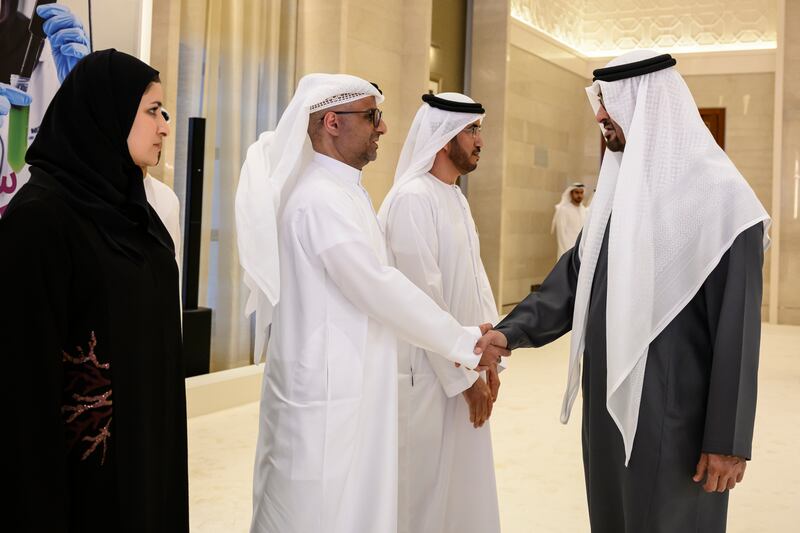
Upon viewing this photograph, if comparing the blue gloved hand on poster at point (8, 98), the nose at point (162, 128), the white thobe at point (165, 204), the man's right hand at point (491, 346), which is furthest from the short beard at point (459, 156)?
the blue gloved hand on poster at point (8, 98)

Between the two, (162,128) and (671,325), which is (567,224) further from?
(162,128)

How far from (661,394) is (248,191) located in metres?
1.28

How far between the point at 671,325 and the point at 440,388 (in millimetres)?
1085

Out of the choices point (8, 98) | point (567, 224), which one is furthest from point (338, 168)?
point (567, 224)

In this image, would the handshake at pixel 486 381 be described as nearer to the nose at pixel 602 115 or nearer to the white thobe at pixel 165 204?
the nose at pixel 602 115

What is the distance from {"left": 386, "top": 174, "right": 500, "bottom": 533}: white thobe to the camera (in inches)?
117

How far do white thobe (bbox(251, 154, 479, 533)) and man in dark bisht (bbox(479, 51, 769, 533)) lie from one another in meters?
0.58

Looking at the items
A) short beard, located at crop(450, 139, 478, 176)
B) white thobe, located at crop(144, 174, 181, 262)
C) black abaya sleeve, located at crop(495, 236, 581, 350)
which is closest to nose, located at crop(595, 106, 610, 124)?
black abaya sleeve, located at crop(495, 236, 581, 350)

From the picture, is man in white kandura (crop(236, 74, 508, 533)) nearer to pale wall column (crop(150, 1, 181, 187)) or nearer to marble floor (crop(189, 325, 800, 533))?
marble floor (crop(189, 325, 800, 533))

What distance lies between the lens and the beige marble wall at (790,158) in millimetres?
10672

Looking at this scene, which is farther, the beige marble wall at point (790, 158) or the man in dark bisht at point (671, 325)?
the beige marble wall at point (790, 158)

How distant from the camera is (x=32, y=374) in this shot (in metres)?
1.54

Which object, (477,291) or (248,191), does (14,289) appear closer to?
(248,191)

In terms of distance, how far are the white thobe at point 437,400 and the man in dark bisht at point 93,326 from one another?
3.88ft
